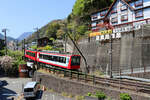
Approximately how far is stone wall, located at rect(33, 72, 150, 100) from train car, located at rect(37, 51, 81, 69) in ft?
6.75

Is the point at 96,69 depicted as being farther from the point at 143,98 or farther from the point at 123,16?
the point at 123,16

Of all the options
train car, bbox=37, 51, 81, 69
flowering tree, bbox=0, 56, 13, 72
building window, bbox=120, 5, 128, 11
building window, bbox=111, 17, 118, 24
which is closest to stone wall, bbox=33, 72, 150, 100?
train car, bbox=37, 51, 81, 69

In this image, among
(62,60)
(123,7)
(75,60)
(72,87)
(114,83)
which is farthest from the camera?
(123,7)

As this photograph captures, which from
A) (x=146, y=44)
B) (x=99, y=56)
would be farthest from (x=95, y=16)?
(x=146, y=44)

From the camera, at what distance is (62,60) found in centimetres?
1922

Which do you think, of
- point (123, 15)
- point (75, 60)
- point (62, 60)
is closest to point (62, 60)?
point (62, 60)

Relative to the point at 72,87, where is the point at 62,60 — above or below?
above

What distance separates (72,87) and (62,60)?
15.0 feet

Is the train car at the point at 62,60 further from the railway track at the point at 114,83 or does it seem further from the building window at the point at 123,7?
the building window at the point at 123,7

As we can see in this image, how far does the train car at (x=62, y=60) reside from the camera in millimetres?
17984

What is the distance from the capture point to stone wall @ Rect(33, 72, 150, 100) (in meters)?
12.4

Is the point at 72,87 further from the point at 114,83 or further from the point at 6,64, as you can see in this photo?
the point at 6,64

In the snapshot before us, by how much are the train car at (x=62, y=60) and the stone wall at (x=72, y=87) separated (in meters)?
2.06

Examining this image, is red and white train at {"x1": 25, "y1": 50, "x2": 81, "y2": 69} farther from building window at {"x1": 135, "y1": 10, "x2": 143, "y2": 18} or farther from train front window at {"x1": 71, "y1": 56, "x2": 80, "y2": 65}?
building window at {"x1": 135, "y1": 10, "x2": 143, "y2": 18}
